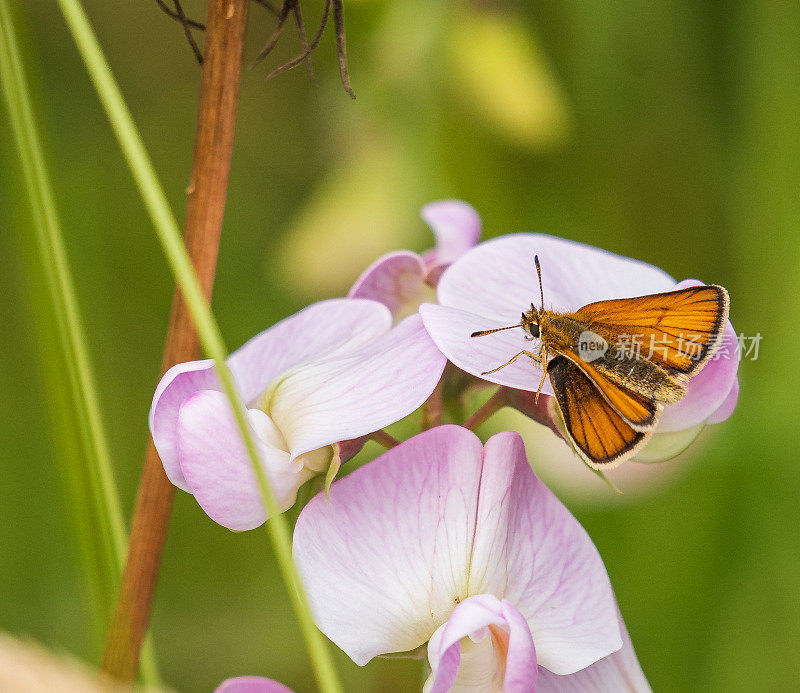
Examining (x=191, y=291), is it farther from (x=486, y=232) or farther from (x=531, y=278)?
(x=486, y=232)

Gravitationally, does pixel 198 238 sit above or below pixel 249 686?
above

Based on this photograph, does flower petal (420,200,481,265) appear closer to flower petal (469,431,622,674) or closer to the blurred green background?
flower petal (469,431,622,674)

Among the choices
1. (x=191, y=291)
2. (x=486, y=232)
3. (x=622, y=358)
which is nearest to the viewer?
(x=191, y=291)

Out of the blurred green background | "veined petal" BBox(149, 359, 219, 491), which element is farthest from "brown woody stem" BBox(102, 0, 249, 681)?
the blurred green background

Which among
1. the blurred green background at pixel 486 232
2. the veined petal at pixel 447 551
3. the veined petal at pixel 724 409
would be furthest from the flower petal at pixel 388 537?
the blurred green background at pixel 486 232

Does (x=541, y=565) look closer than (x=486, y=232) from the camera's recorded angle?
Yes

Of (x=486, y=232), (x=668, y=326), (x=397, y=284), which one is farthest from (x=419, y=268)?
(x=486, y=232)

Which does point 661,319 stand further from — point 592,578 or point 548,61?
point 548,61

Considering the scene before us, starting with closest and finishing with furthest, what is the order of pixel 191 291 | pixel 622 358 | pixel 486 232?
pixel 191 291
pixel 622 358
pixel 486 232
